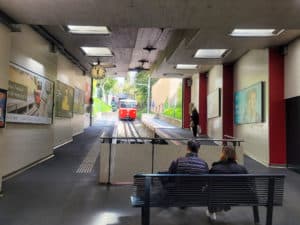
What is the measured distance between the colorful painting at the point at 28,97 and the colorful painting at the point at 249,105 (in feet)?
22.3

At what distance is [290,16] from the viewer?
257 inches

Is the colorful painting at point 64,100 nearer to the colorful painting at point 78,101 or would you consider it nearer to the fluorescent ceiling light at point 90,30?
the colorful painting at point 78,101

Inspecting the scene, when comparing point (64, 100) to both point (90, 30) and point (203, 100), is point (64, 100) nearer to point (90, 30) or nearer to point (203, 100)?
point (90, 30)

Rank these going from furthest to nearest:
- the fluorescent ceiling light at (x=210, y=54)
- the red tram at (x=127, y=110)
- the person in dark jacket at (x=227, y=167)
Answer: the red tram at (x=127, y=110), the fluorescent ceiling light at (x=210, y=54), the person in dark jacket at (x=227, y=167)

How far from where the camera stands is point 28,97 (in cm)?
938

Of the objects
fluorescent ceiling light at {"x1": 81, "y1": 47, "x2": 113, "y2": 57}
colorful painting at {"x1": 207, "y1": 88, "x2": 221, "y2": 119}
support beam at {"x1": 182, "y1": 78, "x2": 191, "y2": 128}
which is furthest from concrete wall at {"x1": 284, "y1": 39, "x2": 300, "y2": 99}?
support beam at {"x1": 182, "y1": 78, "x2": 191, "y2": 128}

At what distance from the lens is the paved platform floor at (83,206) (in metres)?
5.12

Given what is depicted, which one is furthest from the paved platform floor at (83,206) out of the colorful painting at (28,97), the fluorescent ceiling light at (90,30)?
the fluorescent ceiling light at (90,30)

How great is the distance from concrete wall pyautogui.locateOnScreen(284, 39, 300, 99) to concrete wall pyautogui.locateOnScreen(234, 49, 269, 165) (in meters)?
0.65

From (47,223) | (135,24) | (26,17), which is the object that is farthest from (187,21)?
(47,223)

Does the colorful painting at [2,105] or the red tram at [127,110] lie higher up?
the red tram at [127,110]

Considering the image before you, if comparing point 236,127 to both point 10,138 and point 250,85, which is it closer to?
point 250,85

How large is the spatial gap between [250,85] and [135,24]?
7122mm

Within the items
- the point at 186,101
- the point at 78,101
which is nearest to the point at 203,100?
the point at 186,101
